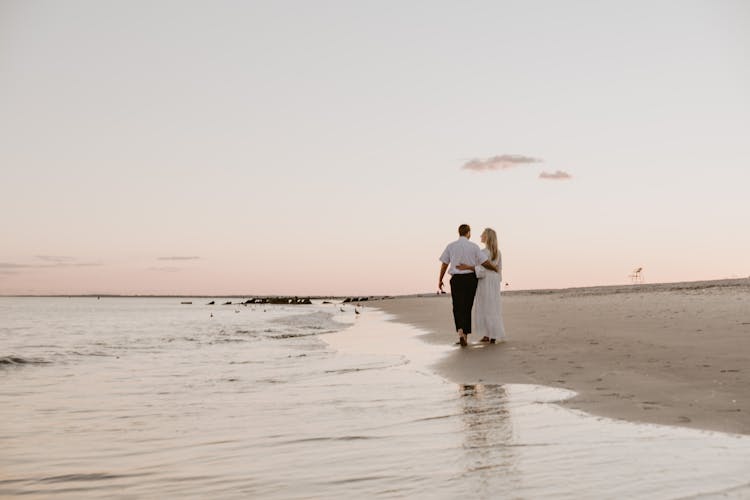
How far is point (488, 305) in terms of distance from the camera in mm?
13789

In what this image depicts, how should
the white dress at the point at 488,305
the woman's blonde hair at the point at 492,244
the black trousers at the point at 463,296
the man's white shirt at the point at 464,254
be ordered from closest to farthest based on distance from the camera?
the white dress at the point at 488,305 → the black trousers at the point at 463,296 → the man's white shirt at the point at 464,254 → the woman's blonde hair at the point at 492,244

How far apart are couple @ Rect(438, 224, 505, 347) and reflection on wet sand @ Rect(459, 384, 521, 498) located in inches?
255

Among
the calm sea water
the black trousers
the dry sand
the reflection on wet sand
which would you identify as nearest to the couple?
the black trousers

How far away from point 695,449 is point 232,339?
1649 cm

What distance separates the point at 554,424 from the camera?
5203 mm

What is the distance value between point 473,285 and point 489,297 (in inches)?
17.2

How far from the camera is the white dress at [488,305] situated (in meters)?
13.6

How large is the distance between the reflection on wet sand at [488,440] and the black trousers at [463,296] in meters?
6.58

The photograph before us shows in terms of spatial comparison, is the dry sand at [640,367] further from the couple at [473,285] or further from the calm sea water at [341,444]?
the couple at [473,285]

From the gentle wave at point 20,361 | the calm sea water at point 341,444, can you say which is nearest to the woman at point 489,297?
the calm sea water at point 341,444

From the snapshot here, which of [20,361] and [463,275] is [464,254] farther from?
[20,361]

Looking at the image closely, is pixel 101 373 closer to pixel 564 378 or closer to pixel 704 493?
pixel 564 378

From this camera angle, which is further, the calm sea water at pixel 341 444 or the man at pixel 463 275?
the man at pixel 463 275

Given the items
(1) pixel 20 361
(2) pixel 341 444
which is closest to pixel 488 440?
(2) pixel 341 444
